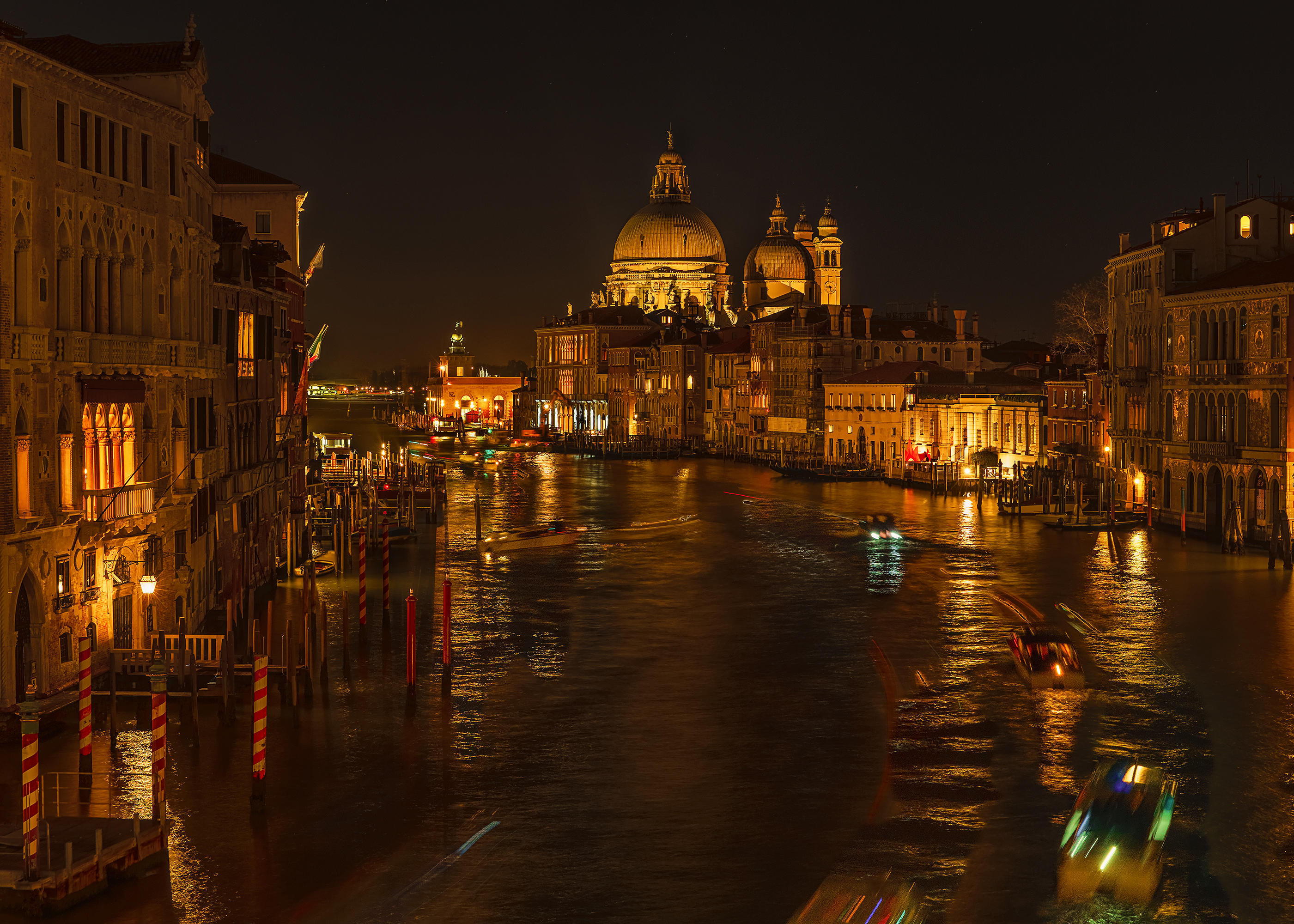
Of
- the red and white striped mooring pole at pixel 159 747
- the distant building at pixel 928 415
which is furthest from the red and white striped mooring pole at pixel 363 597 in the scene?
the distant building at pixel 928 415

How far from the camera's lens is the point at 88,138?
22141 millimetres

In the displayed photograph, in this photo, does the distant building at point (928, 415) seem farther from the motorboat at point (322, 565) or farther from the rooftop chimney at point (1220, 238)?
the motorboat at point (322, 565)

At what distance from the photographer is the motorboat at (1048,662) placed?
2603 cm

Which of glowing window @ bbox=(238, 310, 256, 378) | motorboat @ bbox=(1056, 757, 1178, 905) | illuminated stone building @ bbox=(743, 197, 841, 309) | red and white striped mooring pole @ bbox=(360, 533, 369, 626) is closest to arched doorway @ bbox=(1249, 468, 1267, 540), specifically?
red and white striped mooring pole @ bbox=(360, 533, 369, 626)

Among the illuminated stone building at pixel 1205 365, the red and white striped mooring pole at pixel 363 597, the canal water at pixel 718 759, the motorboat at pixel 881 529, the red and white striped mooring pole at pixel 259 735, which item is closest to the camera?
the canal water at pixel 718 759

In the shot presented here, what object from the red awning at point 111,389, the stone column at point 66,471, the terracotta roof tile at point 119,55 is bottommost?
the stone column at point 66,471

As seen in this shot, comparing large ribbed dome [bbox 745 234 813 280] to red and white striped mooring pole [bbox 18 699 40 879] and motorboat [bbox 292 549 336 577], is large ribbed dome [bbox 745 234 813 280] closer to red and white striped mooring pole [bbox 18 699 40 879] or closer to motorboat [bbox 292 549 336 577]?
motorboat [bbox 292 549 336 577]

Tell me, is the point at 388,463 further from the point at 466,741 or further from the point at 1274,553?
the point at 466,741

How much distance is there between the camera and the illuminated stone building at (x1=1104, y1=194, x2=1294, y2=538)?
46906mm

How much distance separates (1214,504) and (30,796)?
42893mm

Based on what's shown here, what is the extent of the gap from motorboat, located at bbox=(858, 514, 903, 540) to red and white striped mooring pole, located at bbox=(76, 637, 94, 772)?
37.8 meters

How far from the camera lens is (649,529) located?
58.9 m

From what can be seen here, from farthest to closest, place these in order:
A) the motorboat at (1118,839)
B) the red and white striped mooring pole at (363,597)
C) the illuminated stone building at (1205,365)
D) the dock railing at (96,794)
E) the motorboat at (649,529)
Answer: the motorboat at (649,529), the illuminated stone building at (1205,365), the red and white striped mooring pole at (363,597), the dock railing at (96,794), the motorboat at (1118,839)

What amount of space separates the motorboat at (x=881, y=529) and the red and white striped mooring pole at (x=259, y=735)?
37796mm
